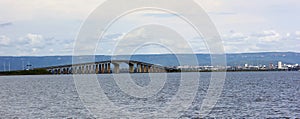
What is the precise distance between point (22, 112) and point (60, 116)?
674cm

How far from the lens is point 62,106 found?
58438 mm

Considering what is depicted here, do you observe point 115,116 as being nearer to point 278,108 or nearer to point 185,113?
point 185,113

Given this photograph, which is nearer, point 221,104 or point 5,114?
point 5,114

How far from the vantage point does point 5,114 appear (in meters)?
50.6

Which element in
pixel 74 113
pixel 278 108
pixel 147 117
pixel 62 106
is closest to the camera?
pixel 147 117

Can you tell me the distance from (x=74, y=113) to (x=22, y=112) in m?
5.89

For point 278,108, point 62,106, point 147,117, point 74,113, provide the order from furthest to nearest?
1. point 62,106
2. point 278,108
3. point 74,113
4. point 147,117

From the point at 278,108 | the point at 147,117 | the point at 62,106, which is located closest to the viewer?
the point at 147,117

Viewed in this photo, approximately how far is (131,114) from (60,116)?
6.06 m

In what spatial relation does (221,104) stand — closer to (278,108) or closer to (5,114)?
(278,108)

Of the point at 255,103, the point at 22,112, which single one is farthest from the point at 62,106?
the point at 255,103

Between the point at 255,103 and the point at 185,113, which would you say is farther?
the point at 255,103

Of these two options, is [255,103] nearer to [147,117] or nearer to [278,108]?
[278,108]

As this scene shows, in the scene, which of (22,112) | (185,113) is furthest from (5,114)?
(185,113)
